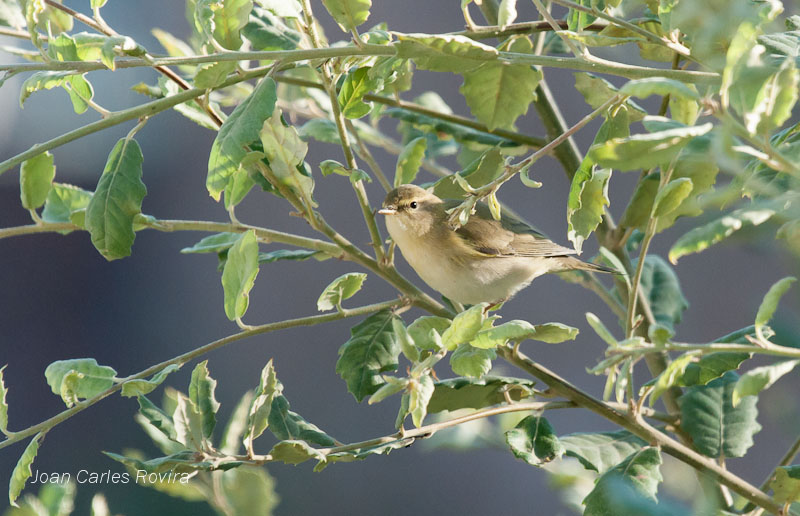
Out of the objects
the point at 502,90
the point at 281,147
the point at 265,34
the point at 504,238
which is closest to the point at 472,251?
the point at 504,238

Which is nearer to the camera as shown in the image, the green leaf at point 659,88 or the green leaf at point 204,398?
the green leaf at point 659,88

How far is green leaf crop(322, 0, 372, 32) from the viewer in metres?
0.83

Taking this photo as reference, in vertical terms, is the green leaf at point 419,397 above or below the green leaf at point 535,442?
above

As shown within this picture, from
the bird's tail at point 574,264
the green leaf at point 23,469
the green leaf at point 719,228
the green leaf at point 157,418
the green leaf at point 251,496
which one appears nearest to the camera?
the green leaf at point 719,228

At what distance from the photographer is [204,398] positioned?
3.44ft

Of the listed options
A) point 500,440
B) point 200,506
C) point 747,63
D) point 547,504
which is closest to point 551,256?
point 500,440

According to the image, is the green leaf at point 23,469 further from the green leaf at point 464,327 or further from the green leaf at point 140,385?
the green leaf at point 464,327

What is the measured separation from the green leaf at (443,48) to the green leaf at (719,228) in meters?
0.29

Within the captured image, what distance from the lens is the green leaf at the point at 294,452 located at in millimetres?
892

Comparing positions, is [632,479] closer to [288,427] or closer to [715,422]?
[715,422]

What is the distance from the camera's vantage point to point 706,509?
44cm

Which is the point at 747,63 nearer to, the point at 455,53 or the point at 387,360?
the point at 455,53

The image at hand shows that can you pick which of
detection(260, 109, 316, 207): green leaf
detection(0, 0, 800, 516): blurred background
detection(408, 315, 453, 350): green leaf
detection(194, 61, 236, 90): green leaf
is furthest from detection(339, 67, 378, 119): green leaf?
detection(0, 0, 800, 516): blurred background

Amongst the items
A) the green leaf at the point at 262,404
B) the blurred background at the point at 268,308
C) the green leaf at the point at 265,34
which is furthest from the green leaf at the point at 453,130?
the blurred background at the point at 268,308
